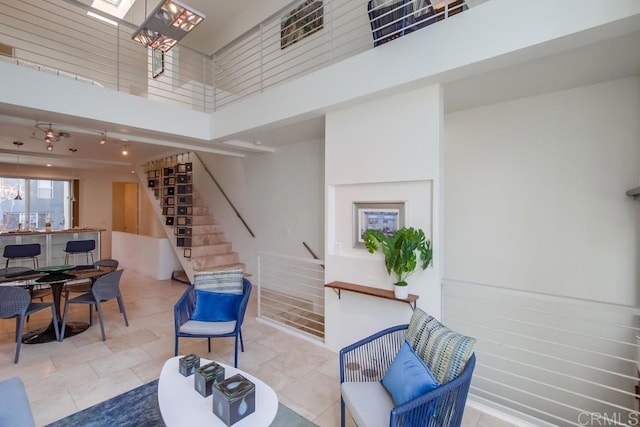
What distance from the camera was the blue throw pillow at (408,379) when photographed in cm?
166

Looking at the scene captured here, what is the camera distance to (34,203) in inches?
316

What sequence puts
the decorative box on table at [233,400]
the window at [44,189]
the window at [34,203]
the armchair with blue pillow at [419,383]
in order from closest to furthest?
the armchair with blue pillow at [419,383], the decorative box on table at [233,400], the window at [34,203], the window at [44,189]

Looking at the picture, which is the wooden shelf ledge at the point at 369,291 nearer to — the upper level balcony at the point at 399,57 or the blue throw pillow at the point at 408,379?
the blue throw pillow at the point at 408,379

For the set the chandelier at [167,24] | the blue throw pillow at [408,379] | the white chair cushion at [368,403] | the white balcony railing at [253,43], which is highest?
the white balcony railing at [253,43]

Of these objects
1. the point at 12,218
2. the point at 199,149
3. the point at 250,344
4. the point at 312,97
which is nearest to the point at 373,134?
the point at 312,97

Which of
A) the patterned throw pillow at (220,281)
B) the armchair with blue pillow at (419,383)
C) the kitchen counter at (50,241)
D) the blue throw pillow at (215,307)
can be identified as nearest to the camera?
the armchair with blue pillow at (419,383)

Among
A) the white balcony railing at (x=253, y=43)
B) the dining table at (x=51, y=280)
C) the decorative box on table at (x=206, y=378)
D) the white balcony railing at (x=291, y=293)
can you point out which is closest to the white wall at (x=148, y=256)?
the white balcony railing at (x=291, y=293)

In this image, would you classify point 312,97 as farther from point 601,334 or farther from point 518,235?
point 601,334

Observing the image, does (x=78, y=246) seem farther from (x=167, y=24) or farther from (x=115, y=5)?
(x=167, y=24)

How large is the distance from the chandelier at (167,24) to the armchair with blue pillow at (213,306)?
2.47 metres

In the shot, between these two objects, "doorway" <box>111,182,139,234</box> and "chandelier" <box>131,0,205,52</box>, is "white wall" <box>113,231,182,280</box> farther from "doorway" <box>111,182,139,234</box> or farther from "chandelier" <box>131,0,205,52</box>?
"chandelier" <box>131,0,205,52</box>

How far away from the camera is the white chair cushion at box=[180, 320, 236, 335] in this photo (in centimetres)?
291

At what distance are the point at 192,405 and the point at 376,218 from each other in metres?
2.20

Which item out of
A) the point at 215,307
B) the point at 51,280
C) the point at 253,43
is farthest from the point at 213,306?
the point at 253,43
